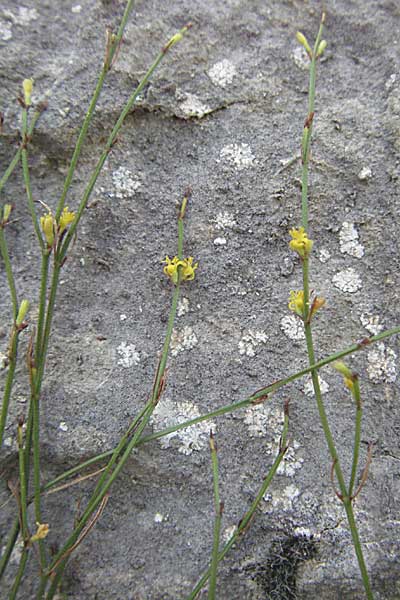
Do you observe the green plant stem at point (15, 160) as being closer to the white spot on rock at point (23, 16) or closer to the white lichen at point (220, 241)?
the white spot on rock at point (23, 16)

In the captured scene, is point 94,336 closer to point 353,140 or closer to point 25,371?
point 25,371

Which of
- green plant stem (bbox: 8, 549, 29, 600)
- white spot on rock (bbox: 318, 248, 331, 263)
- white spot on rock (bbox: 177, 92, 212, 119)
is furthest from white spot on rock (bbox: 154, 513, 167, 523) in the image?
white spot on rock (bbox: 177, 92, 212, 119)

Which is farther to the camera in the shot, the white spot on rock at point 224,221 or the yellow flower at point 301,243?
the white spot on rock at point 224,221

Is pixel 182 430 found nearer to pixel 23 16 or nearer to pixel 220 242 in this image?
pixel 220 242

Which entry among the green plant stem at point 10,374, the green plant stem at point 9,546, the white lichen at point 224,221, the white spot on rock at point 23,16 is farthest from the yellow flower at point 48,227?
the white spot on rock at point 23,16

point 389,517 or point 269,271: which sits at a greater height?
point 269,271

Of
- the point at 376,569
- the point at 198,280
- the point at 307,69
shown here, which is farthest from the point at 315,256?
the point at 376,569
